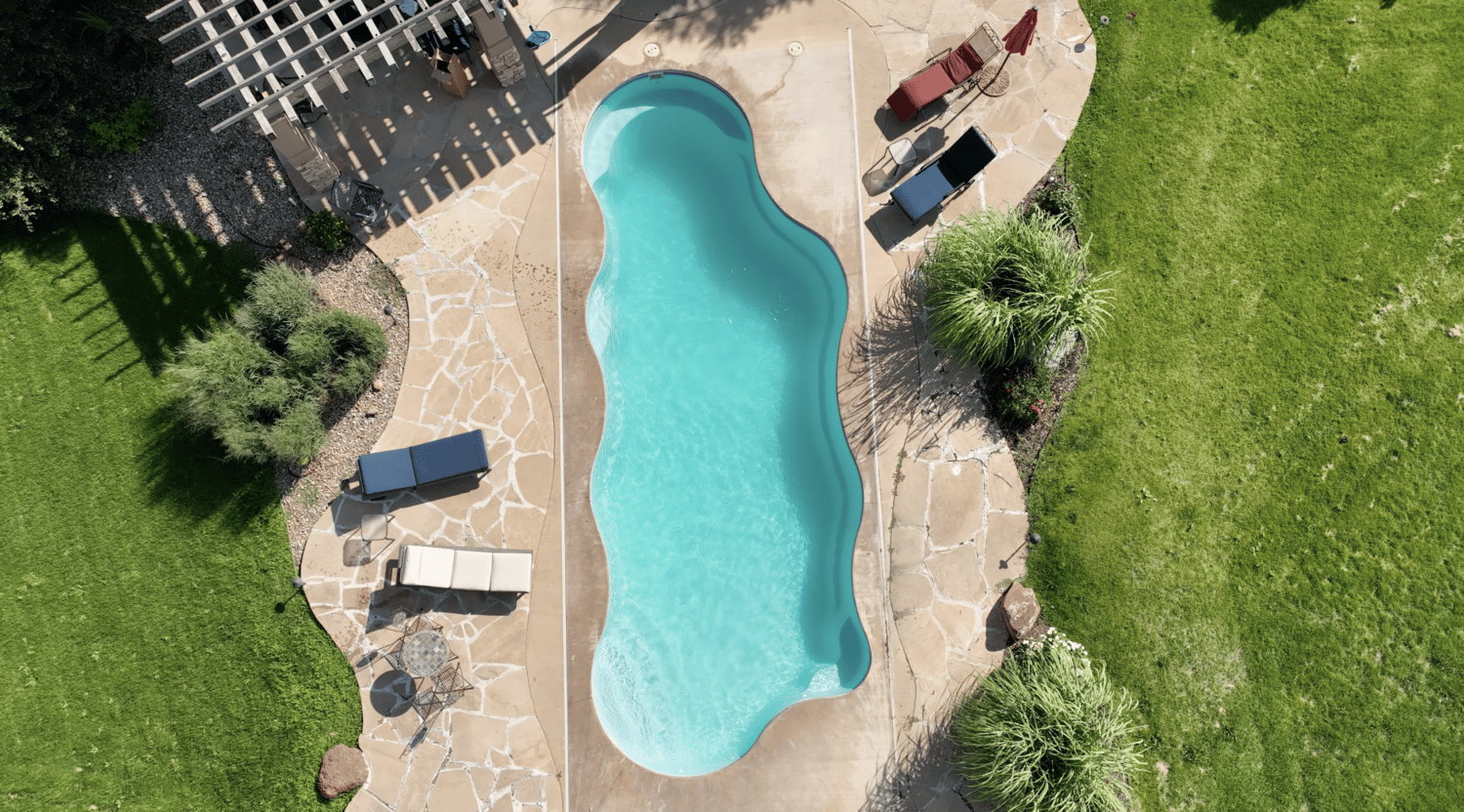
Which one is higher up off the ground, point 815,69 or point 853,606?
point 815,69

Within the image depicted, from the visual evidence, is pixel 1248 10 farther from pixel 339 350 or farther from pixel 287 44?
pixel 339 350

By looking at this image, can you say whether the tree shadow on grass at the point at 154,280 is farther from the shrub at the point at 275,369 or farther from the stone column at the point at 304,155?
the stone column at the point at 304,155

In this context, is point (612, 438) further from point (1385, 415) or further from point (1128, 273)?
point (1385, 415)

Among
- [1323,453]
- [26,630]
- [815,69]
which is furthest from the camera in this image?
[815,69]

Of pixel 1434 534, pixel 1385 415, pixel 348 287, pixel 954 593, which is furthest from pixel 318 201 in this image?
pixel 1434 534

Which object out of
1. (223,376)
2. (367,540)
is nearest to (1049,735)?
(367,540)

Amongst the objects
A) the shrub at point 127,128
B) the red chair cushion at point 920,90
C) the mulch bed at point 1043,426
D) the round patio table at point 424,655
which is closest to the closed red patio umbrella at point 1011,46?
the red chair cushion at point 920,90
